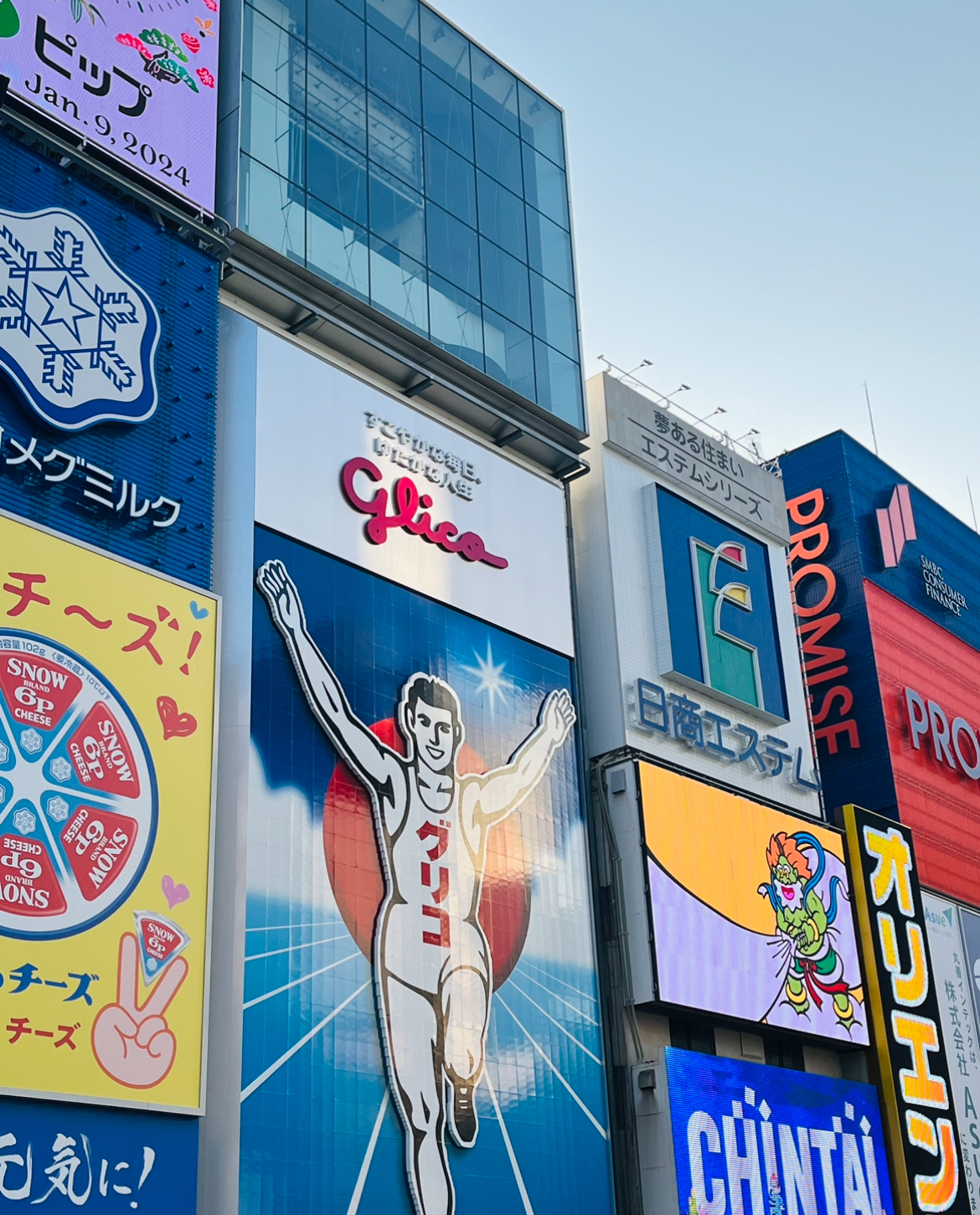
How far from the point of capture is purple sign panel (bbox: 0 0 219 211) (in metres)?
22.4

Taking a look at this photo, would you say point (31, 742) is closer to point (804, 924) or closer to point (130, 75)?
point (130, 75)

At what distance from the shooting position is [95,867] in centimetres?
1809

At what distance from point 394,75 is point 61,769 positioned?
17.6 m

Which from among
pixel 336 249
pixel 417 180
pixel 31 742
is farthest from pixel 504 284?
pixel 31 742

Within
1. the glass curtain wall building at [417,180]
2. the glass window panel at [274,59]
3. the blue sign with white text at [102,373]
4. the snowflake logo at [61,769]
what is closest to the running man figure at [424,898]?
the blue sign with white text at [102,373]

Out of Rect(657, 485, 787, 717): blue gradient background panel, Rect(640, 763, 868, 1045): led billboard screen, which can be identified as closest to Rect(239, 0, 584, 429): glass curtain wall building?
Rect(657, 485, 787, 717): blue gradient background panel

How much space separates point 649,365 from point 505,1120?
17.9 m

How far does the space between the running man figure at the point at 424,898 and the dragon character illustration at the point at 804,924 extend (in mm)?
7719

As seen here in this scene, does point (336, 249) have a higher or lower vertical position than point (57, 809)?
higher

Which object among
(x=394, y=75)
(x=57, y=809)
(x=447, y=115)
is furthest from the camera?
(x=447, y=115)

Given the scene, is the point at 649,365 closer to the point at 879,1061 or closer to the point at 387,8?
the point at 387,8

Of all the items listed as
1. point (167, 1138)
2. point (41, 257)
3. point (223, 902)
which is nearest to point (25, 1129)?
point (167, 1138)

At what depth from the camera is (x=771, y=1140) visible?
2686 centimetres

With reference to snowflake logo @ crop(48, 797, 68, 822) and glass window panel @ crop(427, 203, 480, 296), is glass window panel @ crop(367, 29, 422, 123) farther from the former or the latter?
snowflake logo @ crop(48, 797, 68, 822)
